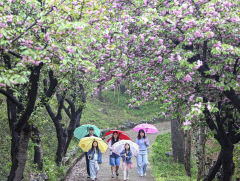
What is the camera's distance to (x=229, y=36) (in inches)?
273

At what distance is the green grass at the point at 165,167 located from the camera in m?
13.2

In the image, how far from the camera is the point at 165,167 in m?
15.7

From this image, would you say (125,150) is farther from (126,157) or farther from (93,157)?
(93,157)

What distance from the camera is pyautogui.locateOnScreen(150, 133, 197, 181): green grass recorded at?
13.2 meters

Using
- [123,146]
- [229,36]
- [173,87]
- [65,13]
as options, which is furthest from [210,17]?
[123,146]

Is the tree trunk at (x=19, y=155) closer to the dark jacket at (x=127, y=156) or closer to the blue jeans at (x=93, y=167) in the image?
the blue jeans at (x=93, y=167)

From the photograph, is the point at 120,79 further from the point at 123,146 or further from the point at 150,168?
the point at 150,168

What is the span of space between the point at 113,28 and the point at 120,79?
1685 millimetres

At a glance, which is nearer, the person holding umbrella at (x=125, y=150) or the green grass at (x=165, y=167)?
the person holding umbrella at (x=125, y=150)

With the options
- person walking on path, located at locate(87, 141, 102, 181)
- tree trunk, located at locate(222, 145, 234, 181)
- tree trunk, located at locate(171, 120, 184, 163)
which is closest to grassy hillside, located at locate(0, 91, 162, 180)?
Answer: person walking on path, located at locate(87, 141, 102, 181)

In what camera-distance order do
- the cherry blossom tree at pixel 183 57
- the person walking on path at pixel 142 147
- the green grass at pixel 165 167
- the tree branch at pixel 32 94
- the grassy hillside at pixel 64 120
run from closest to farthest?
the cherry blossom tree at pixel 183 57 < the tree branch at pixel 32 94 < the grassy hillside at pixel 64 120 < the person walking on path at pixel 142 147 < the green grass at pixel 165 167

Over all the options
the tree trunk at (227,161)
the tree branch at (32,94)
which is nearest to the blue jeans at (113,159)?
the tree trunk at (227,161)

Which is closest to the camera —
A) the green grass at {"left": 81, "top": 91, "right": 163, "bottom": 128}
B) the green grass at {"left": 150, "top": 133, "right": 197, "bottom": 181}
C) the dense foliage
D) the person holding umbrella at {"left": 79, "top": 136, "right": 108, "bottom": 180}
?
the dense foliage

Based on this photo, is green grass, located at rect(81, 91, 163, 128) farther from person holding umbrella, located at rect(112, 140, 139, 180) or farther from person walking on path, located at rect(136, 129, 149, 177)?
person holding umbrella, located at rect(112, 140, 139, 180)
